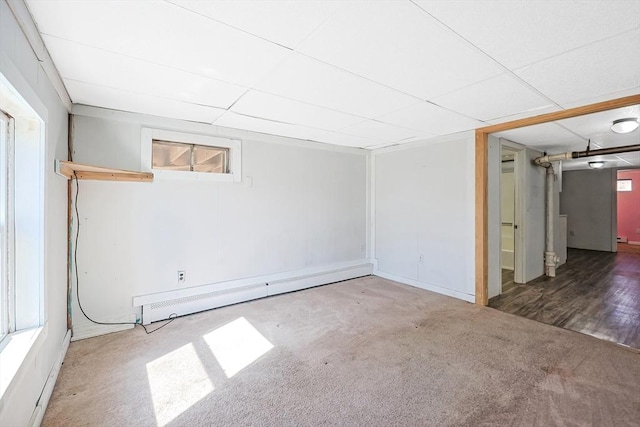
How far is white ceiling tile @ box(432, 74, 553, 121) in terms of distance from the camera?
2.19 m

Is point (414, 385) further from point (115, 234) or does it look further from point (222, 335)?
point (115, 234)

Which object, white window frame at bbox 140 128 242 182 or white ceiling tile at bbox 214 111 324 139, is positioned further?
white ceiling tile at bbox 214 111 324 139

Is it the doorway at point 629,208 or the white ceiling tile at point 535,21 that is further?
the doorway at point 629,208

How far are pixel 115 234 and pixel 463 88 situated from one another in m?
3.44

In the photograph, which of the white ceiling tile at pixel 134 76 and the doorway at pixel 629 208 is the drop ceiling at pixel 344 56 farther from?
the doorway at pixel 629 208

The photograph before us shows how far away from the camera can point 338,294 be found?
12.8ft

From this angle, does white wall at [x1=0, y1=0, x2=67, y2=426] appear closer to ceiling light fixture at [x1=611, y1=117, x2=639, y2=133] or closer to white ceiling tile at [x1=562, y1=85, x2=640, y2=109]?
white ceiling tile at [x1=562, y1=85, x2=640, y2=109]

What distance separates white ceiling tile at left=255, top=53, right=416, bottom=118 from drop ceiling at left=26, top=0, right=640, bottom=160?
0.5 inches

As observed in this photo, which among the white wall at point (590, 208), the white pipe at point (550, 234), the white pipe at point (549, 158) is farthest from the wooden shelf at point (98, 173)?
the white wall at point (590, 208)

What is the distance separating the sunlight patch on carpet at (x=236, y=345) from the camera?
7.26 feet

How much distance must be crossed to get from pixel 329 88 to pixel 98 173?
2.26 m

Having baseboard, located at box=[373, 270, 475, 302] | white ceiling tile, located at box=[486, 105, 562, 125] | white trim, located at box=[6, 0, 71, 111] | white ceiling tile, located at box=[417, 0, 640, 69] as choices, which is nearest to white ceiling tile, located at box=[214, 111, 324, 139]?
white trim, located at box=[6, 0, 71, 111]

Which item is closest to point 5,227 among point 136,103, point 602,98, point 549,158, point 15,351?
point 15,351

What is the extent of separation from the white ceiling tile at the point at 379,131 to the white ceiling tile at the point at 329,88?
1.60 ft
